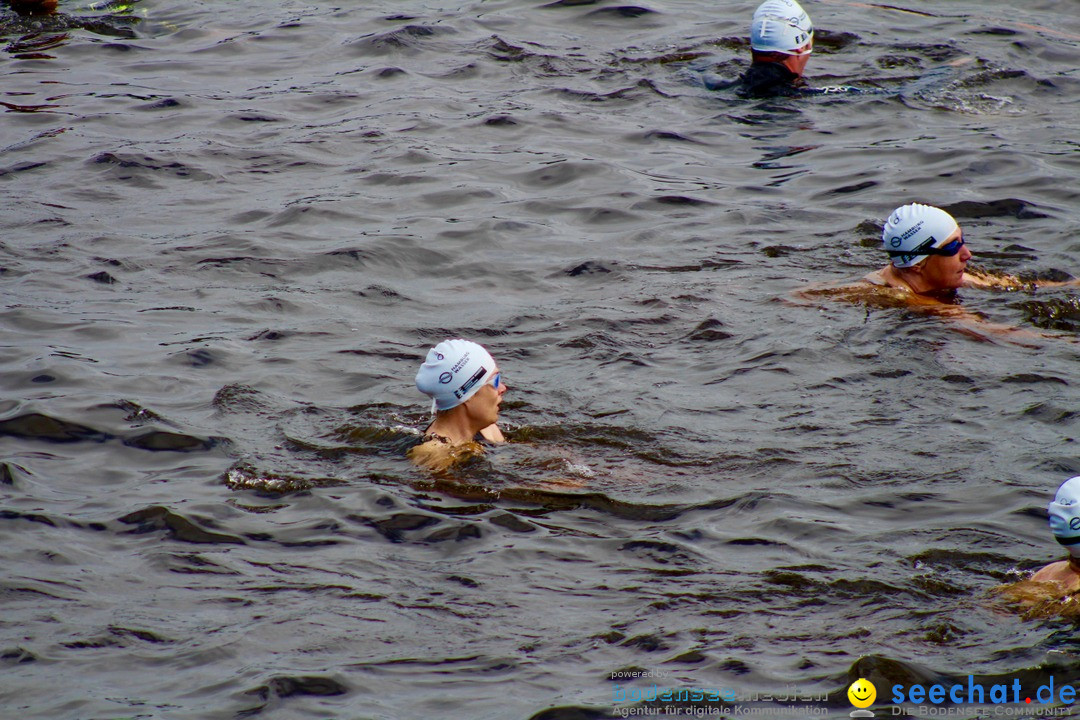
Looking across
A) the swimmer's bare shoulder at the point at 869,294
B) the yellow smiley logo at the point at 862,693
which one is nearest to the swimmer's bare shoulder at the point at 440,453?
the yellow smiley logo at the point at 862,693

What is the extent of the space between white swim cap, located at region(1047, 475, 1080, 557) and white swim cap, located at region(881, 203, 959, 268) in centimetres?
427

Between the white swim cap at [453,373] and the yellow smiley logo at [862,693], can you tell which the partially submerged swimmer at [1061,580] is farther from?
the white swim cap at [453,373]

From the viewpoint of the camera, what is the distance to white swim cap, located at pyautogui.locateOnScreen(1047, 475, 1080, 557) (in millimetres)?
5723

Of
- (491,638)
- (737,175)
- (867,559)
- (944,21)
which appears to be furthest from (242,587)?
(944,21)

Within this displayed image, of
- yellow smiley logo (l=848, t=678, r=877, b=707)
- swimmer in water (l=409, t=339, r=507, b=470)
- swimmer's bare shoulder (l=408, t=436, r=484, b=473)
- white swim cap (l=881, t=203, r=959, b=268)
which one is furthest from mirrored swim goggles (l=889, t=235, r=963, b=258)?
yellow smiley logo (l=848, t=678, r=877, b=707)

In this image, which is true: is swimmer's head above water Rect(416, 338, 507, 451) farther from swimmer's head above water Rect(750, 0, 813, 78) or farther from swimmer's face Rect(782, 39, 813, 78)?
swimmer's face Rect(782, 39, 813, 78)

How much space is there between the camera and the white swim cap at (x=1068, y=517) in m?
5.72

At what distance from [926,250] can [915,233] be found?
0.17 m

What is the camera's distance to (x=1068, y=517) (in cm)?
574

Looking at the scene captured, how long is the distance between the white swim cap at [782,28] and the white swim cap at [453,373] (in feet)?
28.2

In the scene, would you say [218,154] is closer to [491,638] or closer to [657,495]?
[657,495]

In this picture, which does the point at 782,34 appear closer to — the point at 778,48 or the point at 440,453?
the point at 778,48

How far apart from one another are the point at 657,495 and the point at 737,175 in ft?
21.2

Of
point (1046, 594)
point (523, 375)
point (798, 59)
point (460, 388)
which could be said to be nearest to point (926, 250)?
→ point (523, 375)
